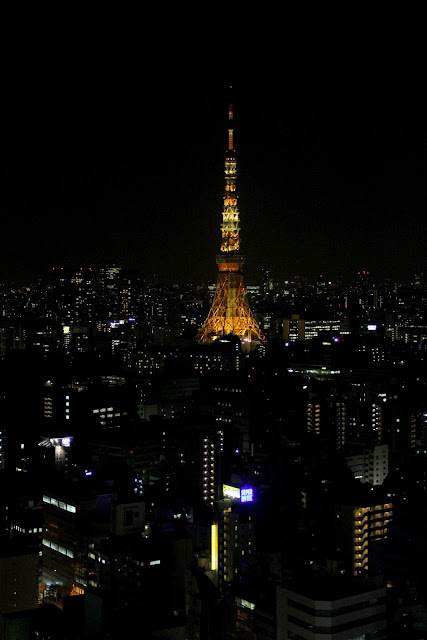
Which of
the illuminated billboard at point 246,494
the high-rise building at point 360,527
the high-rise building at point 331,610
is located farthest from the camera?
the illuminated billboard at point 246,494

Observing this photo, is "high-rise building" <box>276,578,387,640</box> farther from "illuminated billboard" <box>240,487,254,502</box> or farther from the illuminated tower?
the illuminated tower

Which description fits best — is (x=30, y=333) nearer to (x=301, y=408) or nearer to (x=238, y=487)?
(x=301, y=408)

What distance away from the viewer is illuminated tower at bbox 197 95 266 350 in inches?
568

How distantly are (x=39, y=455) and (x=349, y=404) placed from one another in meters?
3.65

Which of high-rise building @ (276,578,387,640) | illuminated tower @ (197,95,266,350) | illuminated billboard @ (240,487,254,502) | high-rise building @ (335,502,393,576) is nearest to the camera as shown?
high-rise building @ (276,578,387,640)

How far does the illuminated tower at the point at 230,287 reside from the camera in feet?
47.4

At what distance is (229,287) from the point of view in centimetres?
1523

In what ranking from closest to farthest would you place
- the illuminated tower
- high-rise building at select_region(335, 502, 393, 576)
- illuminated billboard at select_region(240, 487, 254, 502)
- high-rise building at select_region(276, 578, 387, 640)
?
high-rise building at select_region(276, 578, 387, 640)
high-rise building at select_region(335, 502, 393, 576)
illuminated billboard at select_region(240, 487, 254, 502)
the illuminated tower

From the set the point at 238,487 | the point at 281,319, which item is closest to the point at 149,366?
the point at 281,319

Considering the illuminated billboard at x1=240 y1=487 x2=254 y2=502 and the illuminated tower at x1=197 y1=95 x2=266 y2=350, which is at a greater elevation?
the illuminated tower at x1=197 y1=95 x2=266 y2=350

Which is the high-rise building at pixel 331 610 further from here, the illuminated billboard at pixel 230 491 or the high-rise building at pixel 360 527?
the illuminated billboard at pixel 230 491

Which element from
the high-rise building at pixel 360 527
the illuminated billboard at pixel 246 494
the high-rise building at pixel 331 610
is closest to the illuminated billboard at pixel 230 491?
the illuminated billboard at pixel 246 494

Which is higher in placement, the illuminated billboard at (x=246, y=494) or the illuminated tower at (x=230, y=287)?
the illuminated tower at (x=230, y=287)

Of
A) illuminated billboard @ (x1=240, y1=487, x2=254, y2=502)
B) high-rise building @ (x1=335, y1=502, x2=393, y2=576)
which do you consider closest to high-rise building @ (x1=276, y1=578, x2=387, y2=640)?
high-rise building @ (x1=335, y1=502, x2=393, y2=576)
